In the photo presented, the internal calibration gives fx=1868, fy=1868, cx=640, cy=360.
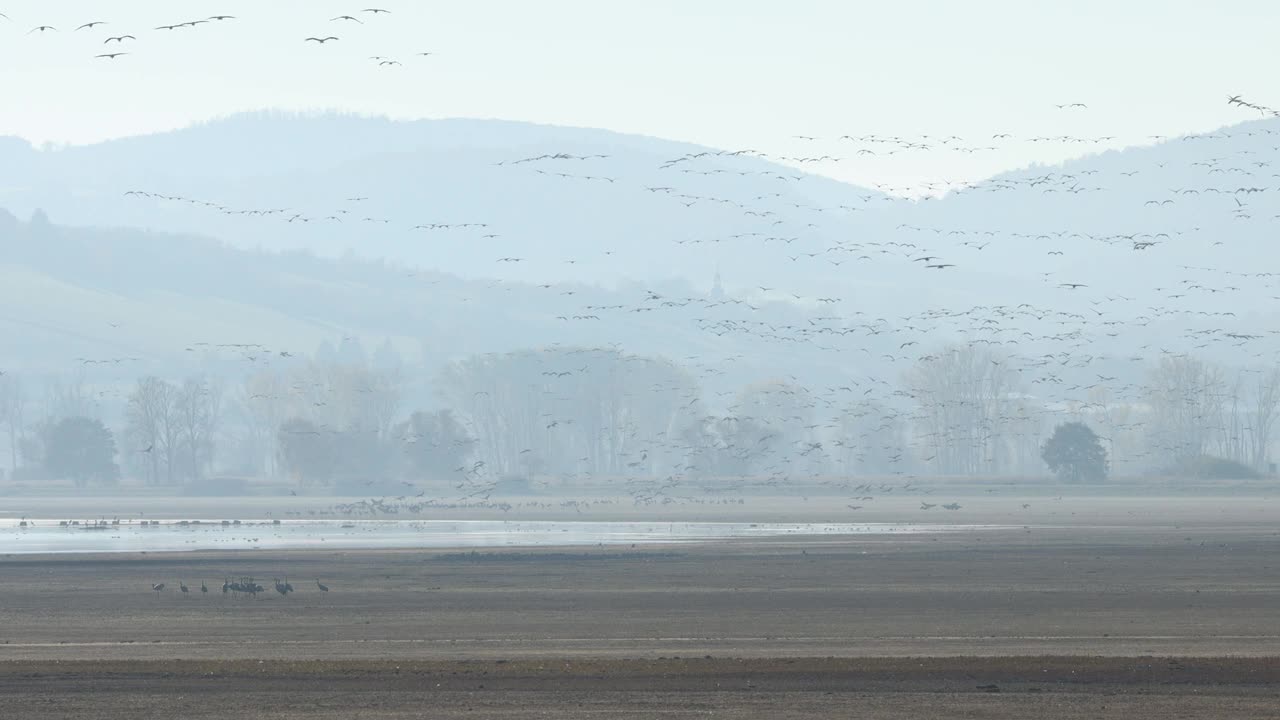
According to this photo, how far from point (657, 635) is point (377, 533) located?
162ft

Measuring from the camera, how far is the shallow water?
243ft

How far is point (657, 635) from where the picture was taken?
38.3 meters

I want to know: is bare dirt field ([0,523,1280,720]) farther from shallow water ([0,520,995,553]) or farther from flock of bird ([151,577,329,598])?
shallow water ([0,520,995,553])

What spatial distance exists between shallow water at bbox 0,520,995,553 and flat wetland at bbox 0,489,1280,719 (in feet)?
27.8

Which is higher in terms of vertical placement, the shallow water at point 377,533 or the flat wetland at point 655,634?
the flat wetland at point 655,634

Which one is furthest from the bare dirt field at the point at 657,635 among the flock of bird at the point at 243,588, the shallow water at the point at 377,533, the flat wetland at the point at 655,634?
the shallow water at the point at 377,533

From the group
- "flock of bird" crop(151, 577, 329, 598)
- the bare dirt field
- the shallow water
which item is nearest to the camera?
the bare dirt field

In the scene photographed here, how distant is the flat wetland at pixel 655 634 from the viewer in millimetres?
28578

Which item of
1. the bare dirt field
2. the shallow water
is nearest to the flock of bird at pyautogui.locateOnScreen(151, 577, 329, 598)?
the bare dirt field

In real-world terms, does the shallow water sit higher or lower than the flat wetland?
lower

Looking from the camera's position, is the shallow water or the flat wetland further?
the shallow water

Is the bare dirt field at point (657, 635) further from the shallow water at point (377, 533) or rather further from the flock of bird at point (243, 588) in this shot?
the shallow water at point (377, 533)

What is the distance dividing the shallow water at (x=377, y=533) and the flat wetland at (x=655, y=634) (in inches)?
333

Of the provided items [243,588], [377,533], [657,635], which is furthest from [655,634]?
[377,533]
